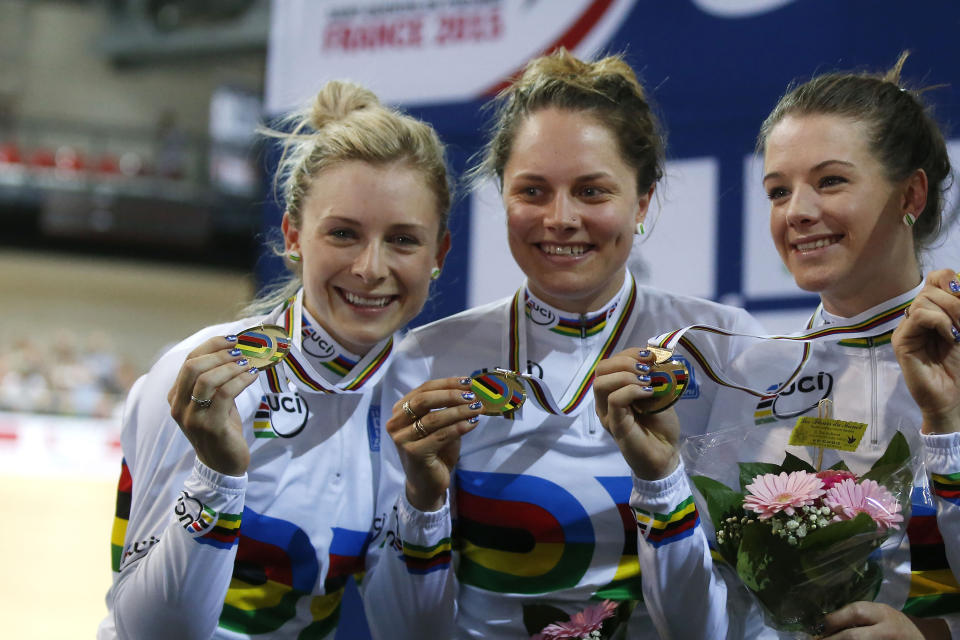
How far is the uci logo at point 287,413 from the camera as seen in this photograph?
1949 mm

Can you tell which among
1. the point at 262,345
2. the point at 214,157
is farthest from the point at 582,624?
the point at 214,157

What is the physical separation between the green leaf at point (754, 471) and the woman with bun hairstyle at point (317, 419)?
585 millimetres

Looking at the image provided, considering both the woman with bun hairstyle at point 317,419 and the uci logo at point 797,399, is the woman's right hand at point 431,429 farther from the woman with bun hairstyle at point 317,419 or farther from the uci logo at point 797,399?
the uci logo at point 797,399

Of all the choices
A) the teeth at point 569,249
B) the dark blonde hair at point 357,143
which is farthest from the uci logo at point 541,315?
the dark blonde hair at point 357,143

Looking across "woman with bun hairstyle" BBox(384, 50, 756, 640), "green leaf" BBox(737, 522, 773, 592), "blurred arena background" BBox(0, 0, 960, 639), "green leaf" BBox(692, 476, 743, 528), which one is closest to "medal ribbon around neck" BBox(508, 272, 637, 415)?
"woman with bun hairstyle" BBox(384, 50, 756, 640)

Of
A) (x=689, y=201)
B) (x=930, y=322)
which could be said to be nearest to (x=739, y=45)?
(x=689, y=201)

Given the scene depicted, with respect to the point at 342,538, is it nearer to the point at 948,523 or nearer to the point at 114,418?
the point at 948,523

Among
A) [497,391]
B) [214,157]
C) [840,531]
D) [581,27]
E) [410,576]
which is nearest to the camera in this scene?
[840,531]

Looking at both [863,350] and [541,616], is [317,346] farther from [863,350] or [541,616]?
[863,350]

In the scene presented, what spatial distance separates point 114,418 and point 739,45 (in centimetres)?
853

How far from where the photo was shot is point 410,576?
1758 millimetres

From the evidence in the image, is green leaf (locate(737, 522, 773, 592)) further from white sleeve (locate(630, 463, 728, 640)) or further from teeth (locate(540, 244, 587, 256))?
teeth (locate(540, 244, 587, 256))

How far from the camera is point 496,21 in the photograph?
9.97ft

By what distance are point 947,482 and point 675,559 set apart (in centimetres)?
43
